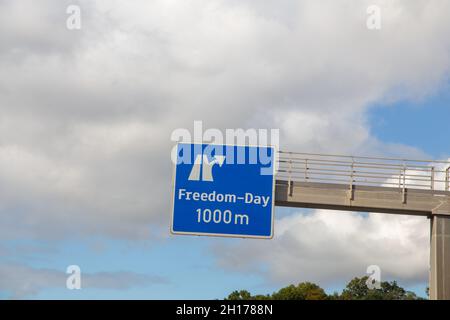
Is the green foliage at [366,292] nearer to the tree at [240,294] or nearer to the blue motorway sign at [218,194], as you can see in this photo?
the tree at [240,294]

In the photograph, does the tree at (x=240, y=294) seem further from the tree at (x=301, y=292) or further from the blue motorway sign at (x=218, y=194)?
the blue motorway sign at (x=218, y=194)

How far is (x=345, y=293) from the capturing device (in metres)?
120

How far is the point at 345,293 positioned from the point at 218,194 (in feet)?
315

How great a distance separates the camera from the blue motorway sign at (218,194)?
27.2 meters

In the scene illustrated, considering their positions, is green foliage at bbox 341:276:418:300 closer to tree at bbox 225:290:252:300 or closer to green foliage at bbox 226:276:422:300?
green foliage at bbox 226:276:422:300

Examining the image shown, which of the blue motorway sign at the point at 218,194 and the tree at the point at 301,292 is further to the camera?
the tree at the point at 301,292

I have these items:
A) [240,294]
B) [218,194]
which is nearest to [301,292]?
[240,294]

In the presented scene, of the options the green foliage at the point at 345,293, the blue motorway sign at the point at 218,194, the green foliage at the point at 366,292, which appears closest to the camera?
the blue motorway sign at the point at 218,194

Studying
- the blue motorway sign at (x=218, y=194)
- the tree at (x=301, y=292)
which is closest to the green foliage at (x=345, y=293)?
the tree at (x=301, y=292)

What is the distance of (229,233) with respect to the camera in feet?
89.1

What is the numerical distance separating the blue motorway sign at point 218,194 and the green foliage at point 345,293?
201ft

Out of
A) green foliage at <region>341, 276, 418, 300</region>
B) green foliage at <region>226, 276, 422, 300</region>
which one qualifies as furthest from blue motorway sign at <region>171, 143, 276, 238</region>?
green foliage at <region>341, 276, 418, 300</region>

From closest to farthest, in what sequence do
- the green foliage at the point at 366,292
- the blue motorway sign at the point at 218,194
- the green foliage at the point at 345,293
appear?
1. the blue motorway sign at the point at 218,194
2. the green foliage at the point at 345,293
3. the green foliage at the point at 366,292

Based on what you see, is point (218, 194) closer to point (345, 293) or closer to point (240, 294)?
point (240, 294)
